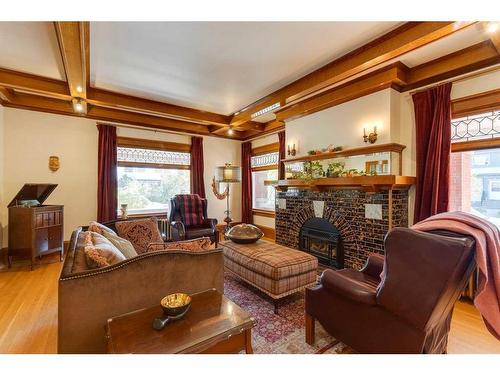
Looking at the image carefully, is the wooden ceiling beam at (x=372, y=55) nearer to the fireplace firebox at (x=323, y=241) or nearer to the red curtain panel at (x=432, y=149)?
the red curtain panel at (x=432, y=149)

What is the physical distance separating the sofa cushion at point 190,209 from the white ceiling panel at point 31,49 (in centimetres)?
256

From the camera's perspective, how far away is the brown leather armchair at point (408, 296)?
1.14 m

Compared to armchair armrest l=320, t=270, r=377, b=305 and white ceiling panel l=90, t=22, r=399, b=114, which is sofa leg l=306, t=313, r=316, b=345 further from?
white ceiling panel l=90, t=22, r=399, b=114

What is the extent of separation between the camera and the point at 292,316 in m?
2.16

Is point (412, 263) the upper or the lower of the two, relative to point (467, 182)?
lower

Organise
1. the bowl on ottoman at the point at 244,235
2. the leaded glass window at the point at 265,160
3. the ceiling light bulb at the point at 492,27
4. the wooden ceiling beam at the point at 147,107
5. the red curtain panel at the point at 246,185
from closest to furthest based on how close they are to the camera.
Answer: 1. the ceiling light bulb at the point at 492,27
2. the bowl on ottoman at the point at 244,235
3. the wooden ceiling beam at the point at 147,107
4. the leaded glass window at the point at 265,160
5. the red curtain panel at the point at 246,185

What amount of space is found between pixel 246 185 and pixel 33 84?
4.26m

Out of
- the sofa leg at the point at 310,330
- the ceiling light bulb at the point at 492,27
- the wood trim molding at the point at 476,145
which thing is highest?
the ceiling light bulb at the point at 492,27

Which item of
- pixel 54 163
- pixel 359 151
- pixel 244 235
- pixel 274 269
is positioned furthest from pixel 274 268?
pixel 54 163

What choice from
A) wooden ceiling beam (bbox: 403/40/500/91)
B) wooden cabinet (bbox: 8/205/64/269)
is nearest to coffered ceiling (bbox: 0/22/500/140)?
wooden ceiling beam (bbox: 403/40/500/91)

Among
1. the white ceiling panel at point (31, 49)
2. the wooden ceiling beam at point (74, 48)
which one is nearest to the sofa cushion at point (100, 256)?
the wooden ceiling beam at point (74, 48)
